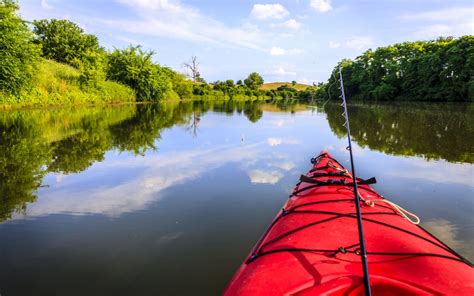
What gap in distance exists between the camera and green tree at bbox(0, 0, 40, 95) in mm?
16266

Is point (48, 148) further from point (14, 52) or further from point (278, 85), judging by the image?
point (278, 85)

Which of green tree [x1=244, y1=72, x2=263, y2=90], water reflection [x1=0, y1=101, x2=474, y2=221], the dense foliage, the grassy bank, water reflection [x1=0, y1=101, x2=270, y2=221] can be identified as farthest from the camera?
green tree [x1=244, y1=72, x2=263, y2=90]

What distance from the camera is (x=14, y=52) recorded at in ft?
55.2

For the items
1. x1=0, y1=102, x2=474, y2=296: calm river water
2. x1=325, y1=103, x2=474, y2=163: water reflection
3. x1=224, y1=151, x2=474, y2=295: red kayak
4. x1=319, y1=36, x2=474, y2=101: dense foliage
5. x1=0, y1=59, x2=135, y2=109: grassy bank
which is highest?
x1=319, y1=36, x2=474, y2=101: dense foliage

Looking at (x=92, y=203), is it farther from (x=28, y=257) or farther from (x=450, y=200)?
(x=450, y=200)

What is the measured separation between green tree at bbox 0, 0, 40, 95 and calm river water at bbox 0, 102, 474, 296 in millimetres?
8277

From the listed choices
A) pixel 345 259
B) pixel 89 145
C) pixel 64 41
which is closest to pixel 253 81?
pixel 64 41

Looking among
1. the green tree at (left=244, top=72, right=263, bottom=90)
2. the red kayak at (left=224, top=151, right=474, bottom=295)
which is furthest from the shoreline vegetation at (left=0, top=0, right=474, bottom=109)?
the green tree at (left=244, top=72, right=263, bottom=90)

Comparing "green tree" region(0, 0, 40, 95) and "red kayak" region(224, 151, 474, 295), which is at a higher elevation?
"green tree" region(0, 0, 40, 95)

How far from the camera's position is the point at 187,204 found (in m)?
4.74

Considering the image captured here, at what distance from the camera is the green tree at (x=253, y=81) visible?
2985 inches

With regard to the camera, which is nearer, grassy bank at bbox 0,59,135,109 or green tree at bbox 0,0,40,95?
green tree at bbox 0,0,40,95

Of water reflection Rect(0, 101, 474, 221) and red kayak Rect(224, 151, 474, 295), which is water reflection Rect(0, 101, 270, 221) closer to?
water reflection Rect(0, 101, 474, 221)

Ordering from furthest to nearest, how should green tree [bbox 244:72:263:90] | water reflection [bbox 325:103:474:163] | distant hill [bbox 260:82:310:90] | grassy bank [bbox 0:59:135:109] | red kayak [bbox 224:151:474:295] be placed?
distant hill [bbox 260:82:310:90]
green tree [bbox 244:72:263:90]
grassy bank [bbox 0:59:135:109]
water reflection [bbox 325:103:474:163]
red kayak [bbox 224:151:474:295]
